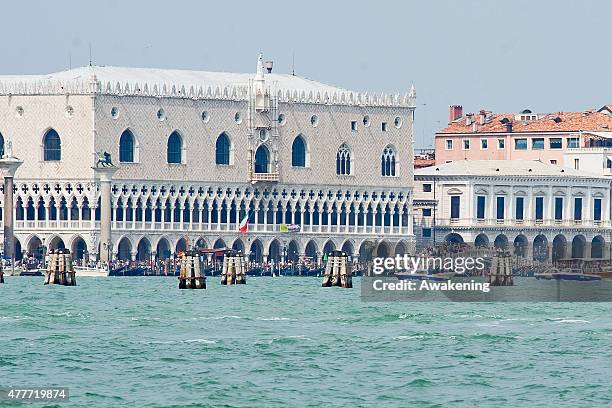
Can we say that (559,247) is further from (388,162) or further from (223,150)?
(223,150)

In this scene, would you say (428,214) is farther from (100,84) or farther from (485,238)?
(100,84)

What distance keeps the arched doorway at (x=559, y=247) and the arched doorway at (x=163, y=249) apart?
74.2ft

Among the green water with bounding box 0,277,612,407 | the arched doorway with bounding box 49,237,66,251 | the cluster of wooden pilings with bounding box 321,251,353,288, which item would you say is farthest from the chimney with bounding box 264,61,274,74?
the green water with bounding box 0,277,612,407

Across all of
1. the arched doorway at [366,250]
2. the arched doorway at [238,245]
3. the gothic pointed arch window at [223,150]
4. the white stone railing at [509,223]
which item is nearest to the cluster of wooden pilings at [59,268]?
the arched doorway at [238,245]

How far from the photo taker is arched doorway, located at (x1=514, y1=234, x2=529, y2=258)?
150 meters

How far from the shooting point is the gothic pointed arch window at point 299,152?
144750 millimetres

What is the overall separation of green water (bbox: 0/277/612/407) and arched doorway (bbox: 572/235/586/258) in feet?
209

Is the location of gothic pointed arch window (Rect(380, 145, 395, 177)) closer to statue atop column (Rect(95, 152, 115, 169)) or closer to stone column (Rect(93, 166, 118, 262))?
statue atop column (Rect(95, 152, 115, 169))

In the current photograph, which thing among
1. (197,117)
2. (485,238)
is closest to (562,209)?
(485,238)

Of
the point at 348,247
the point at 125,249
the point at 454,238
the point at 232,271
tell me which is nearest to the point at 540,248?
the point at 454,238

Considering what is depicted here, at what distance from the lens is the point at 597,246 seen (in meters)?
154

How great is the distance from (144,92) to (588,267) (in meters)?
31.5

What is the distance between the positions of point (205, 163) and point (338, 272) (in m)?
32.3

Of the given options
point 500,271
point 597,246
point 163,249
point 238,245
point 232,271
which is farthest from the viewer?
point 597,246
